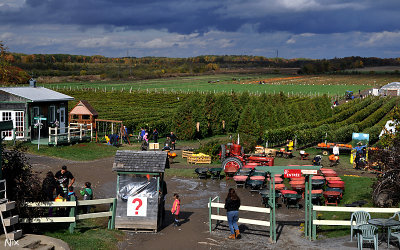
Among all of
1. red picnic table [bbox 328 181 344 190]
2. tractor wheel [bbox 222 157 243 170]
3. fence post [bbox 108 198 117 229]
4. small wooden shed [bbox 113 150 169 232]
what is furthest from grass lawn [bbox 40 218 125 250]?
tractor wheel [bbox 222 157 243 170]

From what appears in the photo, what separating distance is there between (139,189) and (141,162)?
2.78 ft

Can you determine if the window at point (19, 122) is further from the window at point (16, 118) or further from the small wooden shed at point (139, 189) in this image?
the small wooden shed at point (139, 189)

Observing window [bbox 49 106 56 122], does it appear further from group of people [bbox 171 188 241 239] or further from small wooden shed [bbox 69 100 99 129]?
group of people [bbox 171 188 241 239]

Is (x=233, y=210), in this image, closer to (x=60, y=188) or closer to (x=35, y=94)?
(x=60, y=188)

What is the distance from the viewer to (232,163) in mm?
26422

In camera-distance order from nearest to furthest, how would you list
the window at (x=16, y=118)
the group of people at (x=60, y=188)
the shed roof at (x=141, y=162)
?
the group of people at (x=60, y=188) < the shed roof at (x=141, y=162) < the window at (x=16, y=118)

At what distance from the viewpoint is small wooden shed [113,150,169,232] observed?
1564 cm

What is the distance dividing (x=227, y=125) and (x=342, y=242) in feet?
114

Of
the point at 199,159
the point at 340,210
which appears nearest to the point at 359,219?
the point at 340,210

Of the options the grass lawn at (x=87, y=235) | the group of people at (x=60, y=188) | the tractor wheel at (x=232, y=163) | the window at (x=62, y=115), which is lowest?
the grass lawn at (x=87, y=235)

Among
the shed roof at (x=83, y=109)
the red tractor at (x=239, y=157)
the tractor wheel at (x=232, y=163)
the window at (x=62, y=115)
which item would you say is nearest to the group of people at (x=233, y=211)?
the tractor wheel at (x=232, y=163)

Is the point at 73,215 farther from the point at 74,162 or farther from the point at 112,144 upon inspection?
the point at 112,144

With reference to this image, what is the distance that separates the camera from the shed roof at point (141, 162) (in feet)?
51.9

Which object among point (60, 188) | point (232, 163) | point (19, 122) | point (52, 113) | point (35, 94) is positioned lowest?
point (232, 163)
